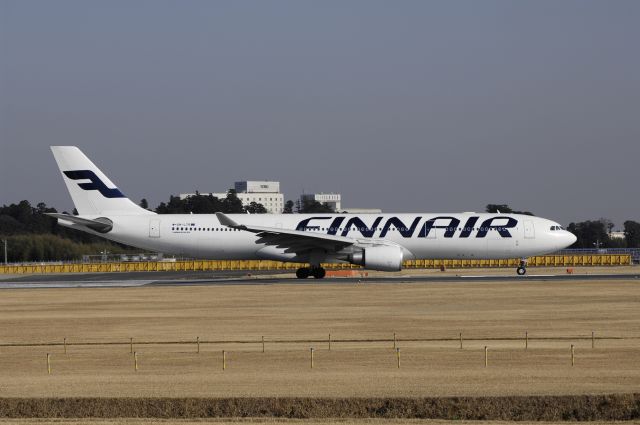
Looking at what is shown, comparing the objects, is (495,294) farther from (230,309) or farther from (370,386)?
(370,386)

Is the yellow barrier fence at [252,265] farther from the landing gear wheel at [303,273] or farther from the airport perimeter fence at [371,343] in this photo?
the airport perimeter fence at [371,343]

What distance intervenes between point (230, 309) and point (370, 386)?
19985mm

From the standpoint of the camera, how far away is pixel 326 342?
1217 inches

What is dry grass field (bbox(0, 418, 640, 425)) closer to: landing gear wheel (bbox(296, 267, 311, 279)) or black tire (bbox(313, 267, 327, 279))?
black tire (bbox(313, 267, 327, 279))

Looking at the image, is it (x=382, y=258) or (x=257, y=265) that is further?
(x=257, y=265)

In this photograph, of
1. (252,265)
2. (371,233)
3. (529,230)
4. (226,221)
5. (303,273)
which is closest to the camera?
(226,221)

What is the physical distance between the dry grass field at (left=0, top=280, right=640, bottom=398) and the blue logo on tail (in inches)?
467

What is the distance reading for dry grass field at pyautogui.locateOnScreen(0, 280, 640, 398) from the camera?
23.6 meters

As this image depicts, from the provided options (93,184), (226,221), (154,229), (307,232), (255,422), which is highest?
(93,184)

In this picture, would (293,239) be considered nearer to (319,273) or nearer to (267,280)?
(319,273)

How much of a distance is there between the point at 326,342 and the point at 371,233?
3018 cm

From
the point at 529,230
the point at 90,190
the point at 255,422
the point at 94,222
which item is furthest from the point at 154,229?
the point at 255,422

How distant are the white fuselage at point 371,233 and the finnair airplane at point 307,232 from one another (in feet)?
0.19

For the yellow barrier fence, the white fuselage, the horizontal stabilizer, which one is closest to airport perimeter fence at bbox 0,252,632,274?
the yellow barrier fence
